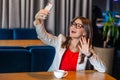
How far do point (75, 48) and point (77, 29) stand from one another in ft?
0.57

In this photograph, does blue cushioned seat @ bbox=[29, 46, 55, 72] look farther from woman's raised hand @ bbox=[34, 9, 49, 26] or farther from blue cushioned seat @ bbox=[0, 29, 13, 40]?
blue cushioned seat @ bbox=[0, 29, 13, 40]

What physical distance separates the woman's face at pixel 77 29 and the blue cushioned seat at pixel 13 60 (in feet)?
1.46

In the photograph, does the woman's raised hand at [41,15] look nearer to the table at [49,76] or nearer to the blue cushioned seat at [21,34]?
the table at [49,76]

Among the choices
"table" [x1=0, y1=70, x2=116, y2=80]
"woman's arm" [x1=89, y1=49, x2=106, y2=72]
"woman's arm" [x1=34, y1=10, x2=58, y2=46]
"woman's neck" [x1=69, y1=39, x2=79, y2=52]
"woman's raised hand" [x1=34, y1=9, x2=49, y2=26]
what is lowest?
"table" [x1=0, y1=70, x2=116, y2=80]

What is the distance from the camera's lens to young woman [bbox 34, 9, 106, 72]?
7.24 feet

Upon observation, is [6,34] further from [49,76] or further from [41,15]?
[49,76]

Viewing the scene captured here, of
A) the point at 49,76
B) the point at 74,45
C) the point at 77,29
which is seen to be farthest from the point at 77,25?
the point at 49,76

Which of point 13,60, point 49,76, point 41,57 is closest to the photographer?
point 49,76

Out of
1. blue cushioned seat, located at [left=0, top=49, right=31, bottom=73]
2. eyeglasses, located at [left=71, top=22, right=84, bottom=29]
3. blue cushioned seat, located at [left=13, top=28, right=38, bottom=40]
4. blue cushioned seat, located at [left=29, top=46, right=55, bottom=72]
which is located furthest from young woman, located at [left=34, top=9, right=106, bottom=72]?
blue cushioned seat, located at [left=13, top=28, right=38, bottom=40]

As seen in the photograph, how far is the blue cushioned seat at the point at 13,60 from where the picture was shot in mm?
2088

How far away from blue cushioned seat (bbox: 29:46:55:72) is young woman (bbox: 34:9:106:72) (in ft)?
0.38

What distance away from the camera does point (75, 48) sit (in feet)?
7.63

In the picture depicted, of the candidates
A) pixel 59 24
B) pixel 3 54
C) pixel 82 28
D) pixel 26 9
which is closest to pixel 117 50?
pixel 59 24

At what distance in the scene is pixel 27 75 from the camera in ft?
6.30
